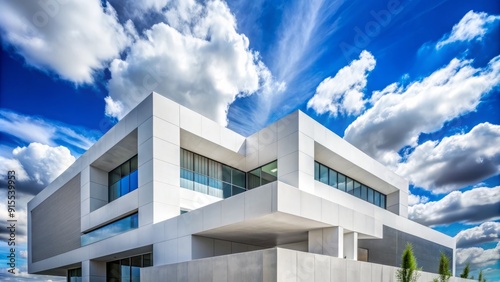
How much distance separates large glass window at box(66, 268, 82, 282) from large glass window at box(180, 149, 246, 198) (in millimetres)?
14467

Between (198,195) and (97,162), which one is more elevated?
(97,162)

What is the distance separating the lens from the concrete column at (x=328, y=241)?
13.2 m

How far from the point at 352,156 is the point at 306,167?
19.9 ft

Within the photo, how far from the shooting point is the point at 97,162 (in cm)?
2309

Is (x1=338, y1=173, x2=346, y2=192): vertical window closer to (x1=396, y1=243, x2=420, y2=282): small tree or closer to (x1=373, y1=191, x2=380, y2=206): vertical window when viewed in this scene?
(x1=373, y1=191, x2=380, y2=206): vertical window

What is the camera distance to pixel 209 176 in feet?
66.1

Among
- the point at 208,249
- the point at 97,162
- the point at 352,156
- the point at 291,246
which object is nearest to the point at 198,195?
the point at 208,249

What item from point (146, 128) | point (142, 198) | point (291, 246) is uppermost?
point (146, 128)

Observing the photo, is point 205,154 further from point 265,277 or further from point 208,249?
point 265,277

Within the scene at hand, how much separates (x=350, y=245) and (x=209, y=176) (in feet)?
30.6

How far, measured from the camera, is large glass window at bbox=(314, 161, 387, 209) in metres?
20.9

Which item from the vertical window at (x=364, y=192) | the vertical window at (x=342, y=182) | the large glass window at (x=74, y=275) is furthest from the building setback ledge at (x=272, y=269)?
the large glass window at (x=74, y=275)

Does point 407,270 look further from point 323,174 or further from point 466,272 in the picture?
point 466,272

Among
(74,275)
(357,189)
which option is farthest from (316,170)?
(74,275)
